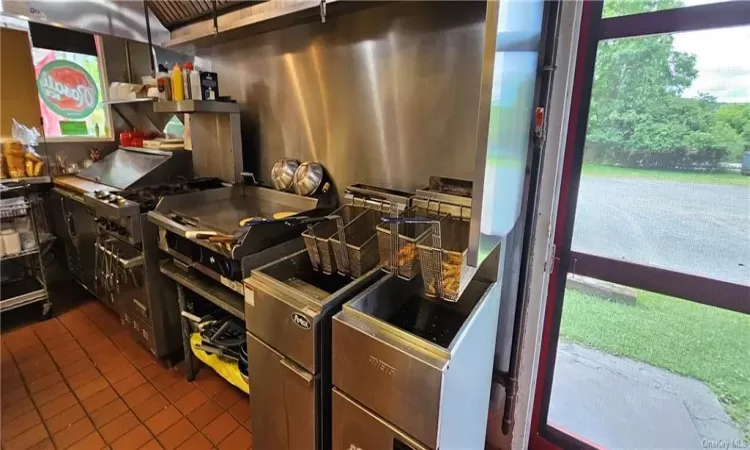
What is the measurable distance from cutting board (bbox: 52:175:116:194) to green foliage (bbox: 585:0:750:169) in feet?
8.88

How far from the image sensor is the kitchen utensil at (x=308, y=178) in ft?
6.54

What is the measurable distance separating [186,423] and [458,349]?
5.18ft

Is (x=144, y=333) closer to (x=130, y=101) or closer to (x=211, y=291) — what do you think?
(x=211, y=291)

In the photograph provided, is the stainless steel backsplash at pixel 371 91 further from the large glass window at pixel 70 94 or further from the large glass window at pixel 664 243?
the large glass window at pixel 70 94

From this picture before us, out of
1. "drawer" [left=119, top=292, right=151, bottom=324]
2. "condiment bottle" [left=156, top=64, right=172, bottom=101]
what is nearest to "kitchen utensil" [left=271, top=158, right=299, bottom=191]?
"condiment bottle" [left=156, top=64, right=172, bottom=101]

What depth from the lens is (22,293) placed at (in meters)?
2.66

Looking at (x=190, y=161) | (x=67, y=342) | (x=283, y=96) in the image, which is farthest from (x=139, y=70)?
(x=67, y=342)

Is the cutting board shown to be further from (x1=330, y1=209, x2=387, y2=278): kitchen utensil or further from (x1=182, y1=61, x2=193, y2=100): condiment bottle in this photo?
(x1=330, y1=209, x2=387, y2=278): kitchen utensil

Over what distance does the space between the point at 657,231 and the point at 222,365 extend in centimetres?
201

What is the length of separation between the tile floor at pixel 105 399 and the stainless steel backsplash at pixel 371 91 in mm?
1355

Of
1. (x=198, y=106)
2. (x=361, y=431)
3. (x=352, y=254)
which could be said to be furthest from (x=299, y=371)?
(x=198, y=106)

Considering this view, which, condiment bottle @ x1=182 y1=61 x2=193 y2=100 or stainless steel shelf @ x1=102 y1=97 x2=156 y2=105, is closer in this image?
condiment bottle @ x1=182 y1=61 x2=193 y2=100

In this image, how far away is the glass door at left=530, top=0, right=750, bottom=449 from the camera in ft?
3.84

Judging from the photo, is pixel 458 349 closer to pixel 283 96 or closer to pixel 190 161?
pixel 283 96
